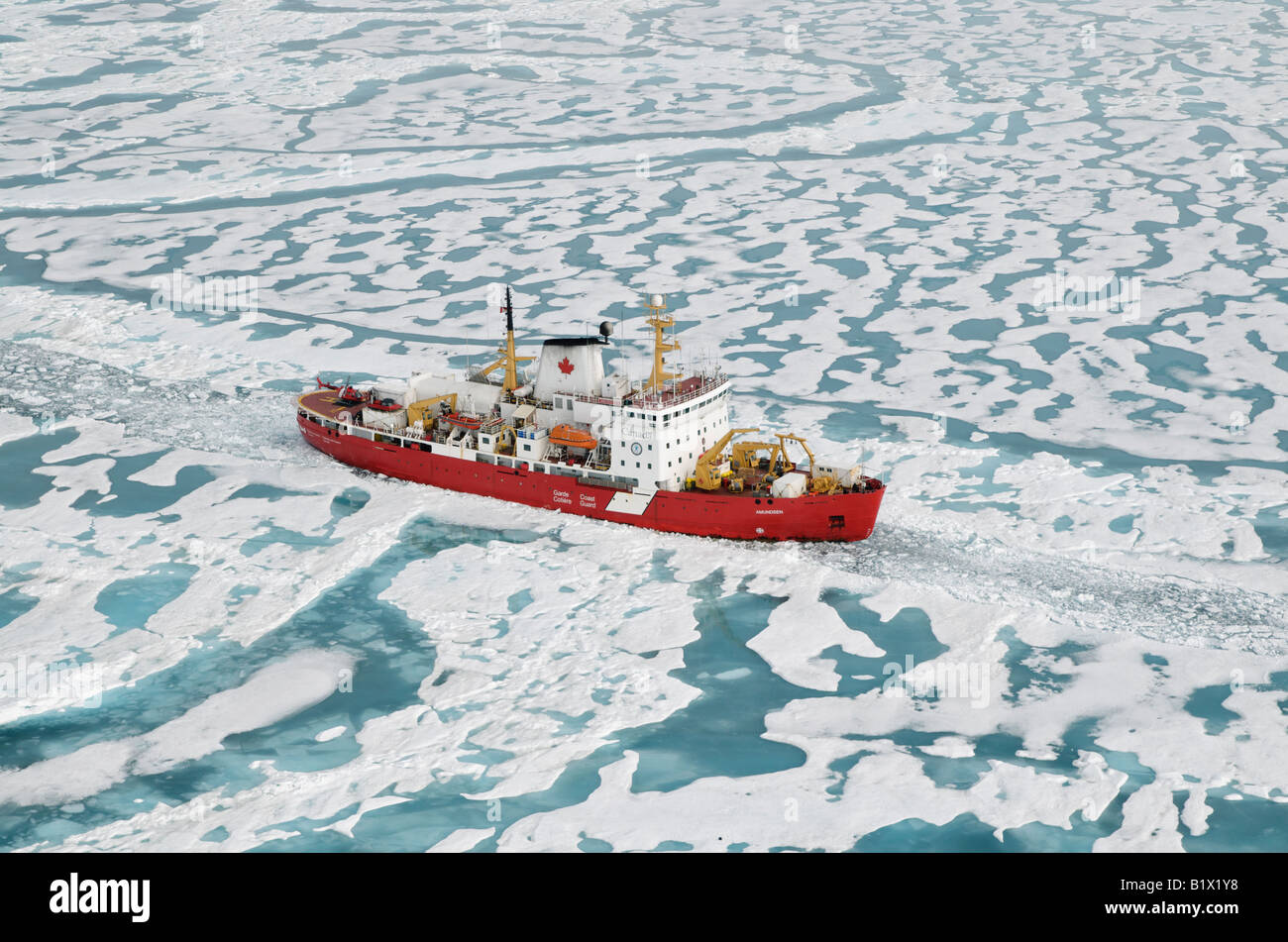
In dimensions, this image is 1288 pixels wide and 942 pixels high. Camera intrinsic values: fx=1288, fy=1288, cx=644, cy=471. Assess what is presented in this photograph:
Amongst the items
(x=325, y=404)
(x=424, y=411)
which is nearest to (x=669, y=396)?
(x=424, y=411)

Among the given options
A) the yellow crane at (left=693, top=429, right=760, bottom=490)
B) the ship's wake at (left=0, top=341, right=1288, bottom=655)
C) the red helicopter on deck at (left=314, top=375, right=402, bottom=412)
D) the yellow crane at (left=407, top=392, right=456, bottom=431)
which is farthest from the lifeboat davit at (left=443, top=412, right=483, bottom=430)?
the yellow crane at (left=693, top=429, right=760, bottom=490)

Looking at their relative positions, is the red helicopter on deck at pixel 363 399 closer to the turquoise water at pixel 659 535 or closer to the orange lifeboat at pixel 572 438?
the turquoise water at pixel 659 535

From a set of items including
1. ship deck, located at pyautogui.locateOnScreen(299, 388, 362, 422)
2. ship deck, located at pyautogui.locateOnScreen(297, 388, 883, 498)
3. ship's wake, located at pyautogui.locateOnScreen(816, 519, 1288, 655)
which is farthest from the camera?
ship deck, located at pyautogui.locateOnScreen(299, 388, 362, 422)

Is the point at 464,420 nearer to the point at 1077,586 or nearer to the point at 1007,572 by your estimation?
the point at 1007,572

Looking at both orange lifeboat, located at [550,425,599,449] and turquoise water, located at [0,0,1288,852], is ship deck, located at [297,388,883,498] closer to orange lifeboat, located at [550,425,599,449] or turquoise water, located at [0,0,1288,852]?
orange lifeboat, located at [550,425,599,449]

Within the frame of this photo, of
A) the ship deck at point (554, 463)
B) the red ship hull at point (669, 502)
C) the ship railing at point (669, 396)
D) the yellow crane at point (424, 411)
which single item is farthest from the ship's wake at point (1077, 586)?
the yellow crane at point (424, 411)

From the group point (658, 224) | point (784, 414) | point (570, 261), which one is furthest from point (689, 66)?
point (784, 414)
